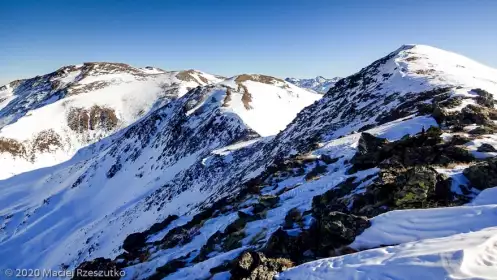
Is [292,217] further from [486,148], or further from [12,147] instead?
[12,147]

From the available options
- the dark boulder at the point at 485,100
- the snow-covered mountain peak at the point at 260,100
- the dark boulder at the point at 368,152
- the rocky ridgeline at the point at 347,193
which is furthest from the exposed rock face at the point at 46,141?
the dark boulder at the point at 485,100

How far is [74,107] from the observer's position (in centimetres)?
13062

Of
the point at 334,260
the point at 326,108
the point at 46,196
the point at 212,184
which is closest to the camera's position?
the point at 334,260

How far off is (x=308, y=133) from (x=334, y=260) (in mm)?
31064

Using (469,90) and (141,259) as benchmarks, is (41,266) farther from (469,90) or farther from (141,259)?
(469,90)

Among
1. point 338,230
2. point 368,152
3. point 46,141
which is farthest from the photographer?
point 46,141

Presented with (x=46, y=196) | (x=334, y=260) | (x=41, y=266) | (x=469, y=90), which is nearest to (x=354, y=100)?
(x=469, y=90)

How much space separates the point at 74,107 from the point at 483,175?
14065 cm

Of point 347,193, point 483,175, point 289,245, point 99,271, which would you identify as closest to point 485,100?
point 483,175

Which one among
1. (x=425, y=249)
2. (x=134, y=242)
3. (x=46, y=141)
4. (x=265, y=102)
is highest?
(x=265, y=102)

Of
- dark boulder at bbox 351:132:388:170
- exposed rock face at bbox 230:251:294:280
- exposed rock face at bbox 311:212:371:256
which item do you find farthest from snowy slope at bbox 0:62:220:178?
exposed rock face at bbox 311:212:371:256

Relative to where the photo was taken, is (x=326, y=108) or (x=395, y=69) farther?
(x=326, y=108)

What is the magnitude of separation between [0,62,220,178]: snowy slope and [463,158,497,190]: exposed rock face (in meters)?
112

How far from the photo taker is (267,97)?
3679 inches
